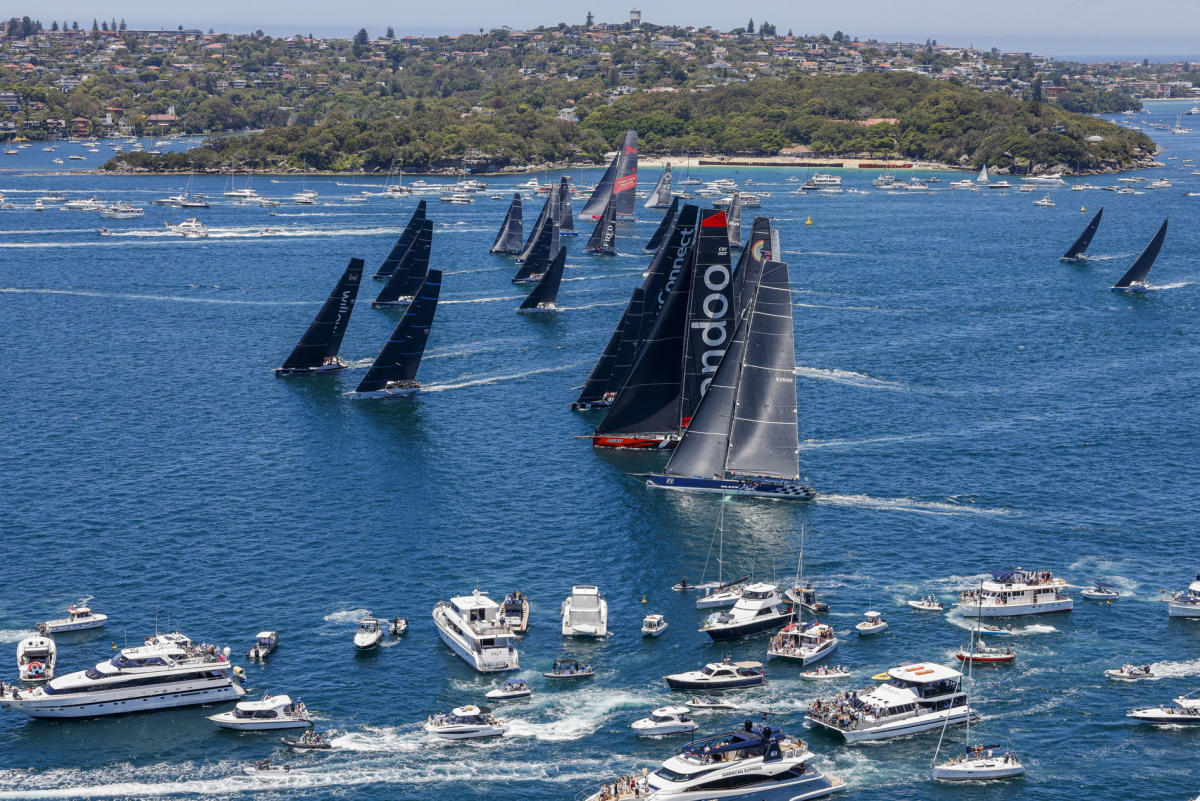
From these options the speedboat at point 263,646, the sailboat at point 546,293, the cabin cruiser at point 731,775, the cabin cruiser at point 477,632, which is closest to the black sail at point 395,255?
the sailboat at point 546,293

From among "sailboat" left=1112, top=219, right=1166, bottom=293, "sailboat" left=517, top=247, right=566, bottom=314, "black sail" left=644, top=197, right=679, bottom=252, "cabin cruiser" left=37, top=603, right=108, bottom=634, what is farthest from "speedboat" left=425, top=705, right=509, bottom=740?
"sailboat" left=1112, top=219, right=1166, bottom=293

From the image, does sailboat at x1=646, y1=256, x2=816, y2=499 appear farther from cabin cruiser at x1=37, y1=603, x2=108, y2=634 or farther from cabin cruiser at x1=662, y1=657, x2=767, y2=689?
cabin cruiser at x1=37, y1=603, x2=108, y2=634

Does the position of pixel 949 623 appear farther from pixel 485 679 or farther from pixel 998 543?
pixel 485 679

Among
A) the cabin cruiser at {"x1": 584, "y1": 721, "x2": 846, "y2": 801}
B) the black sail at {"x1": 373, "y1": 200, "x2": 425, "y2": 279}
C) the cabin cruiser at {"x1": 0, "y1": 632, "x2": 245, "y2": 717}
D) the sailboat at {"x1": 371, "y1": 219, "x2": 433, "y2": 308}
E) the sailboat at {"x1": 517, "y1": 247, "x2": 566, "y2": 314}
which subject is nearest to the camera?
the cabin cruiser at {"x1": 584, "y1": 721, "x2": 846, "y2": 801}

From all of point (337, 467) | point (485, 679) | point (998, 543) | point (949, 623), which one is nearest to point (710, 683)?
point (485, 679)

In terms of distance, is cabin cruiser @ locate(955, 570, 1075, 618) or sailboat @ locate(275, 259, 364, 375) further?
sailboat @ locate(275, 259, 364, 375)

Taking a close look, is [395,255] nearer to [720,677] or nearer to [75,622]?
[75,622]
